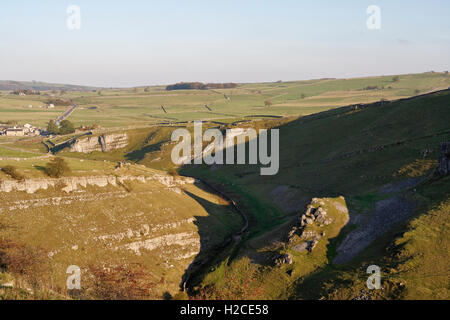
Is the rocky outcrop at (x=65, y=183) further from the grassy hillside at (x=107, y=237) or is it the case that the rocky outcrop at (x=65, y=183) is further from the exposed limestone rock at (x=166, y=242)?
the exposed limestone rock at (x=166, y=242)

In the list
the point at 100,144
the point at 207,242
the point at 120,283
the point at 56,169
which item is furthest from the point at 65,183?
the point at 100,144

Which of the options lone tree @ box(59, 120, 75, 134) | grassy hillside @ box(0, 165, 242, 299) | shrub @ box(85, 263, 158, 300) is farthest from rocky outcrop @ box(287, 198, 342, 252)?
lone tree @ box(59, 120, 75, 134)

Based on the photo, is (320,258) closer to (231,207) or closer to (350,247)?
(350,247)

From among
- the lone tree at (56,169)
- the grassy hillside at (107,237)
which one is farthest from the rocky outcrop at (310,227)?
the lone tree at (56,169)

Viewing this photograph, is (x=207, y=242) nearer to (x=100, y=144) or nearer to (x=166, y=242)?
(x=166, y=242)

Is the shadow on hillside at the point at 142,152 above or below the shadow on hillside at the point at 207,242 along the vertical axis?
above
